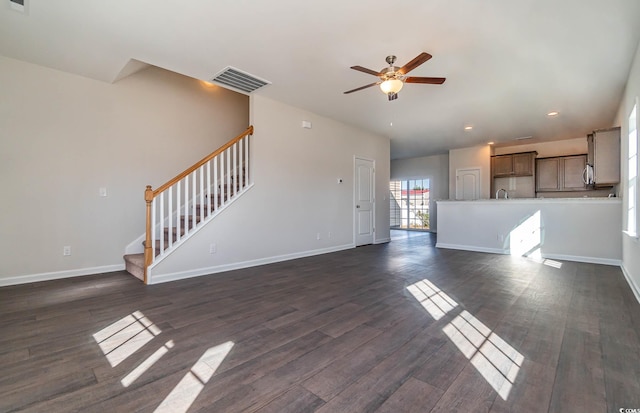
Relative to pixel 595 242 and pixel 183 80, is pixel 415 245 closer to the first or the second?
pixel 595 242

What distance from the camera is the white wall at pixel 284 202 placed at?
4266 mm

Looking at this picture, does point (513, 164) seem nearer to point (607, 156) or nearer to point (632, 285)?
point (607, 156)

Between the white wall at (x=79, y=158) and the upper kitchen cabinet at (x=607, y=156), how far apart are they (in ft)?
22.7

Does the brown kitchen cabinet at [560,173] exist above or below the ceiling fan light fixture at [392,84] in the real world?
below

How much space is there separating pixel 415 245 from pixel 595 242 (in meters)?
3.21

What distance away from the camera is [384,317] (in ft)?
8.33

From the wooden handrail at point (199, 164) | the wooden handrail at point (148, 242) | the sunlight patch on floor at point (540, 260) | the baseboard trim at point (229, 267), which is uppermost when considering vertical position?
the wooden handrail at point (199, 164)

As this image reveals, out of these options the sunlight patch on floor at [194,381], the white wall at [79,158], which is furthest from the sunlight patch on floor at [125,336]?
the white wall at [79,158]

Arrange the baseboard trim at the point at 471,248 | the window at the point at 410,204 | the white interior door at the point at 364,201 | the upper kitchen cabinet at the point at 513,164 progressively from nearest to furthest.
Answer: the baseboard trim at the point at 471,248
the white interior door at the point at 364,201
the upper kitchen cabinet at the point at 513,164
the window at the point at 410,204

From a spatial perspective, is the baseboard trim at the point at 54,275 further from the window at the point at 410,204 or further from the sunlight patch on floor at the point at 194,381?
the window at the point at 410,204

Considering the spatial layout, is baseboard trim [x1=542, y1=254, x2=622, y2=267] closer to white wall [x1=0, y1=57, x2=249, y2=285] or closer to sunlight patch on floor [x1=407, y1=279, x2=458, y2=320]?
sunlight patch on floor [x1=407, y1=279, x2=458, y2=320]

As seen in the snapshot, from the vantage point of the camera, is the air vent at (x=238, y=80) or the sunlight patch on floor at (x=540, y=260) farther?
the sunlight patch on floor at (x=540, y=260)

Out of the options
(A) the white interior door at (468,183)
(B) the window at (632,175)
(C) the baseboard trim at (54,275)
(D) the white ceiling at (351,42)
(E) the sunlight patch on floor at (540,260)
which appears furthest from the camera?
(A) the white interior door at (468,183)

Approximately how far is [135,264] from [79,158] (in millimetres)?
1679
